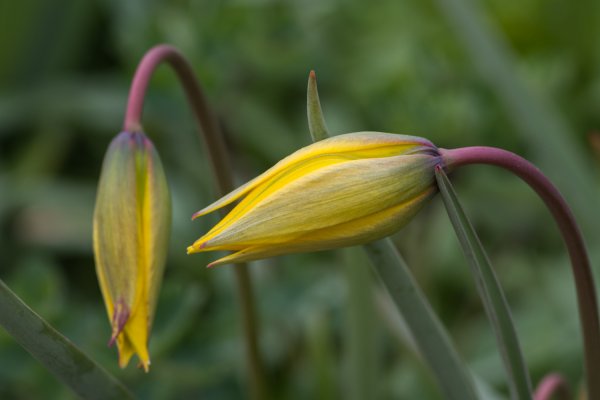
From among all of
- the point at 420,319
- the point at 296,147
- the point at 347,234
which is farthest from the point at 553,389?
the point at 296,147

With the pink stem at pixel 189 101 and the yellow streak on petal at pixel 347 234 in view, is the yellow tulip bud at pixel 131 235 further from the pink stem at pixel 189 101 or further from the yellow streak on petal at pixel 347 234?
the yellow streak on petal at pixel 347 234

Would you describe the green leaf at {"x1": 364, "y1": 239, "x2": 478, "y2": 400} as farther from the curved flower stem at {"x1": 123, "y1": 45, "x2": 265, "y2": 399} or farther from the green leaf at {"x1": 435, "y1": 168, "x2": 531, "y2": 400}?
the curved flower stem at {"x1": 123, "y1": 45, "x2": 265, "y2": 399}

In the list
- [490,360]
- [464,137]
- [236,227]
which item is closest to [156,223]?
[236,227]

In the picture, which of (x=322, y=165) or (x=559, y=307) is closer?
(x=322, y=165)

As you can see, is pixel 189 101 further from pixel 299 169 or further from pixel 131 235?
pixel 299 169

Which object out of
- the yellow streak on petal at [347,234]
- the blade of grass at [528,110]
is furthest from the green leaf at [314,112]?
the blade of grass at [528,110]

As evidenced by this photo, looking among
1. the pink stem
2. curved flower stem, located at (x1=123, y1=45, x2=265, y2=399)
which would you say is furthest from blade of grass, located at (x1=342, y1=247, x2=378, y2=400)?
the pink stem

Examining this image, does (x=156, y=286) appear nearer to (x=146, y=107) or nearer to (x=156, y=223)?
(x=156, y=223)
